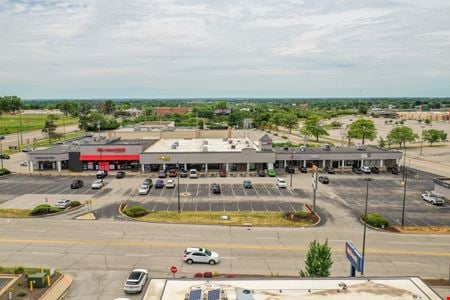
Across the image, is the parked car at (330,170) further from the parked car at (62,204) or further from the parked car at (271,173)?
the parked car at (62,204)

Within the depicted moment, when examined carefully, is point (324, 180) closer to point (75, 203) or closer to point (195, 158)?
point (195, 158)

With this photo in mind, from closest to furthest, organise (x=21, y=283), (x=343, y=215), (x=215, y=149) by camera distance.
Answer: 1. (x=21, y=283)
2. (x=343, y=215)
3. (x=215, y=149)

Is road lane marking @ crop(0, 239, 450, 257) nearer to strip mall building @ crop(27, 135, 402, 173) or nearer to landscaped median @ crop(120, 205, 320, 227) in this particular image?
landscaped median @ crop(120, 205, 320, 227)

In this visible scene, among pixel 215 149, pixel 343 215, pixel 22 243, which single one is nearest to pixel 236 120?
pixel 215 149

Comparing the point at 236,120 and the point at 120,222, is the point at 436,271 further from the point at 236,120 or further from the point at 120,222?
the point at 236,120

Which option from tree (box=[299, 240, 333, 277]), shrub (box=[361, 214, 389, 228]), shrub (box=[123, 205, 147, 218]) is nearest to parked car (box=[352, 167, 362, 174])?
shrub (box=[361, 214, 389, 228])

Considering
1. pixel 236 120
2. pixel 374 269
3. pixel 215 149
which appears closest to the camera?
pixel 374 269
